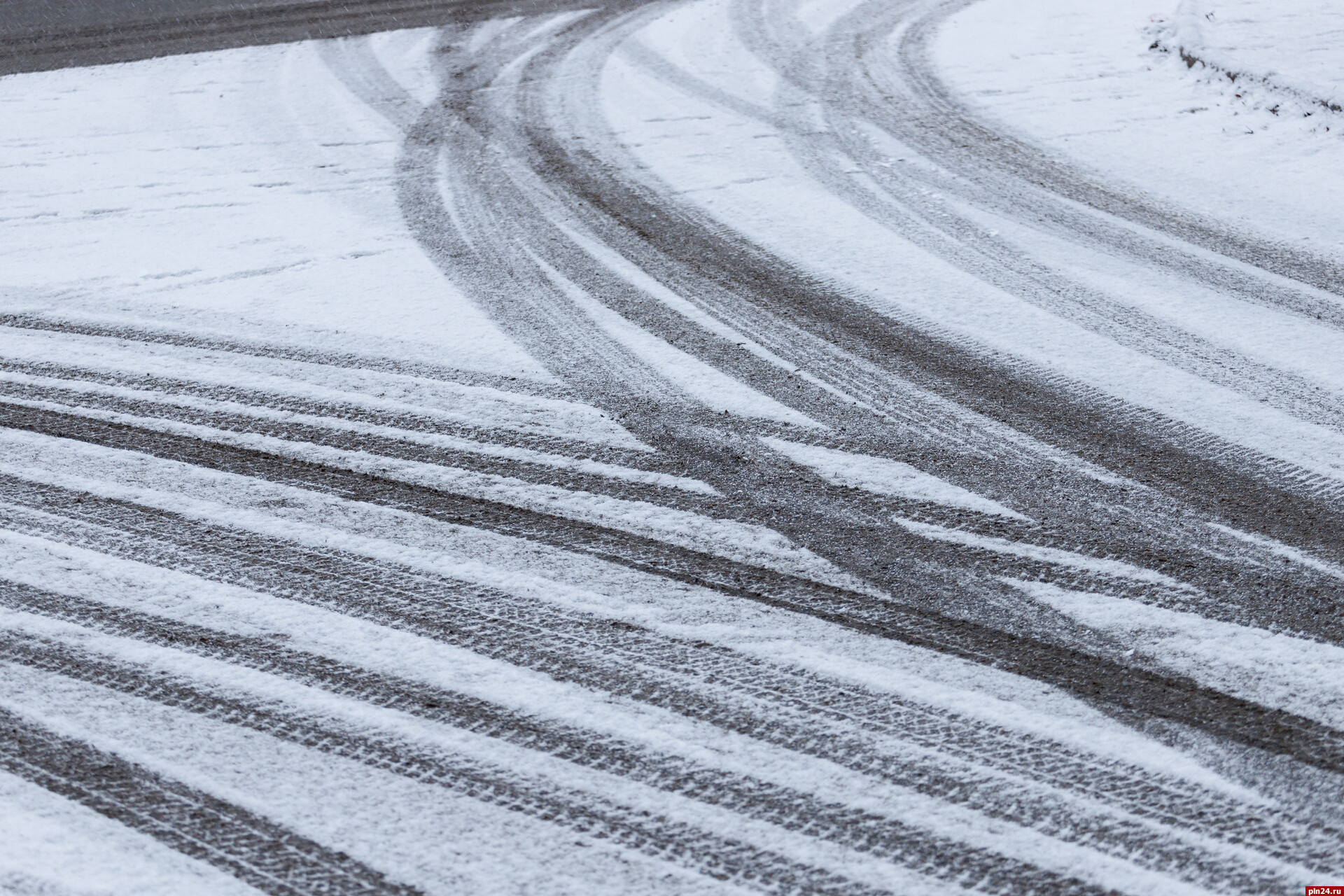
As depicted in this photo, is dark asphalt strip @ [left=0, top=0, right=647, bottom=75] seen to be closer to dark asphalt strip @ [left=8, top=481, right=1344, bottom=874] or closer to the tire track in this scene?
dark asphalt strip @ [left=8, top=481, right=1344, bottom=874]

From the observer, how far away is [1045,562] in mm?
3074

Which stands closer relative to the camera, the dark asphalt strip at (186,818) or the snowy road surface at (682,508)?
the dark asphalt strip at (186,818)

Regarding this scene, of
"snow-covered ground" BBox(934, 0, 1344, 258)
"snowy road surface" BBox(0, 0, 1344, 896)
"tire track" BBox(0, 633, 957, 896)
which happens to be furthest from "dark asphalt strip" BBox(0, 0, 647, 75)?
"tire track" BBox(0, 633, 957, 896)

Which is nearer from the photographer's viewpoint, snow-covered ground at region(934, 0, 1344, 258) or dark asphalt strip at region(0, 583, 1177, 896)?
dark asphalt strip at region(0, 583, 1177, 896)

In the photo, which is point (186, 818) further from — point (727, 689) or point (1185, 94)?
point (1185, 94)

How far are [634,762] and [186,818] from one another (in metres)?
1.05

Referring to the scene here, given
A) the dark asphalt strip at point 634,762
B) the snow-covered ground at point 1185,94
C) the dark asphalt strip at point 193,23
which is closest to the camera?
the dark asphalt strip at point 634,762

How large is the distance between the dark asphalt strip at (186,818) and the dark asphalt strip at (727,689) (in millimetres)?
667

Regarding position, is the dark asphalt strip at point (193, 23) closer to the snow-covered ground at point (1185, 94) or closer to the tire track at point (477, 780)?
the snow-covered ground at point (1185, 94)

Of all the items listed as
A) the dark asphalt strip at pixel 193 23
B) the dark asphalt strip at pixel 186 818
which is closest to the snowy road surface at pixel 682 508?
the dark asphalt strip at pixel 186 818

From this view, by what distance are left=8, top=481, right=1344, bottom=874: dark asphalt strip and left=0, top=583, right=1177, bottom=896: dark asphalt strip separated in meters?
0.12

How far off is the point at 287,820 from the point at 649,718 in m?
0.89

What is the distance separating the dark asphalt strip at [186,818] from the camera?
2223mm

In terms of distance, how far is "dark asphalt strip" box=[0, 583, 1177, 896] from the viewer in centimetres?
221
